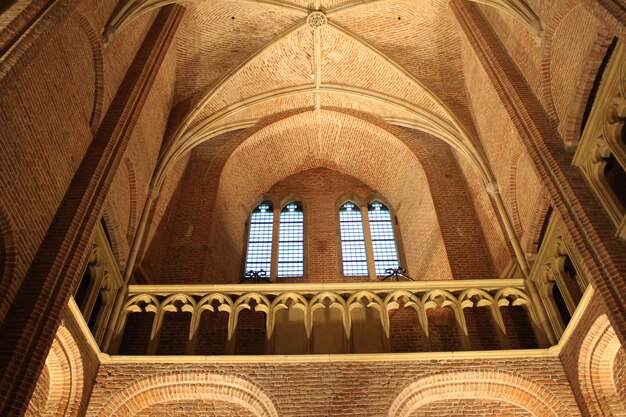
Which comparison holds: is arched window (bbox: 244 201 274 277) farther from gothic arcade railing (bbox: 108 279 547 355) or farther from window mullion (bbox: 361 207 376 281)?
gothic arcade railing (bbox: 108 279 547 355)

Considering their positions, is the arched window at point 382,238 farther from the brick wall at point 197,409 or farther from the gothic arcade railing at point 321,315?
the brick wall at point 197,409

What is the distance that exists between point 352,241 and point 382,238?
788 millimetres

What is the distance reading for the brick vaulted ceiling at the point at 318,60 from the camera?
1333 centimetres

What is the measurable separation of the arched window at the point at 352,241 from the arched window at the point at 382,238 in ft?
0.96

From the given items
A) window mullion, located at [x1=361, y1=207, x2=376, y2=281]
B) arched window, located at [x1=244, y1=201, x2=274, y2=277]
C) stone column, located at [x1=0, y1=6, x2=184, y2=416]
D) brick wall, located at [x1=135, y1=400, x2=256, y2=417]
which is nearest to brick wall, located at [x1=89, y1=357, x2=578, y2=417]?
brick wall, located at [x1=135, y1=400, x2=256, y2=417]

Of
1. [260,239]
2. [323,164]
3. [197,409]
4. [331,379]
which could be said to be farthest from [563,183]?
[323,164]

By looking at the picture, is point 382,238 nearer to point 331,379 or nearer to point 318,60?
point 318,60

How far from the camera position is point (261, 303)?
32.2 feet

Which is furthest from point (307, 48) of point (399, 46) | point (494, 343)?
point (494, 343)

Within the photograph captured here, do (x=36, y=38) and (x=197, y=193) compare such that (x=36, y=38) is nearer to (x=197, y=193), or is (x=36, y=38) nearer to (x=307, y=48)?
(x=197, y=193)

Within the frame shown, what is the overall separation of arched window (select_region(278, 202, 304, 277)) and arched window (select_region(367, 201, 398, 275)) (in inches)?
70.7

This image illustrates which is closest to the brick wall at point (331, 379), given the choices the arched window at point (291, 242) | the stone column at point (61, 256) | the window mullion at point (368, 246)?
the stone column at point (61, 256)

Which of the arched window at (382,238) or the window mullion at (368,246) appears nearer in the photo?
the window mullion at (368,246)

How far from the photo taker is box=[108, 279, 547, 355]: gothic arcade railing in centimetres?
941
